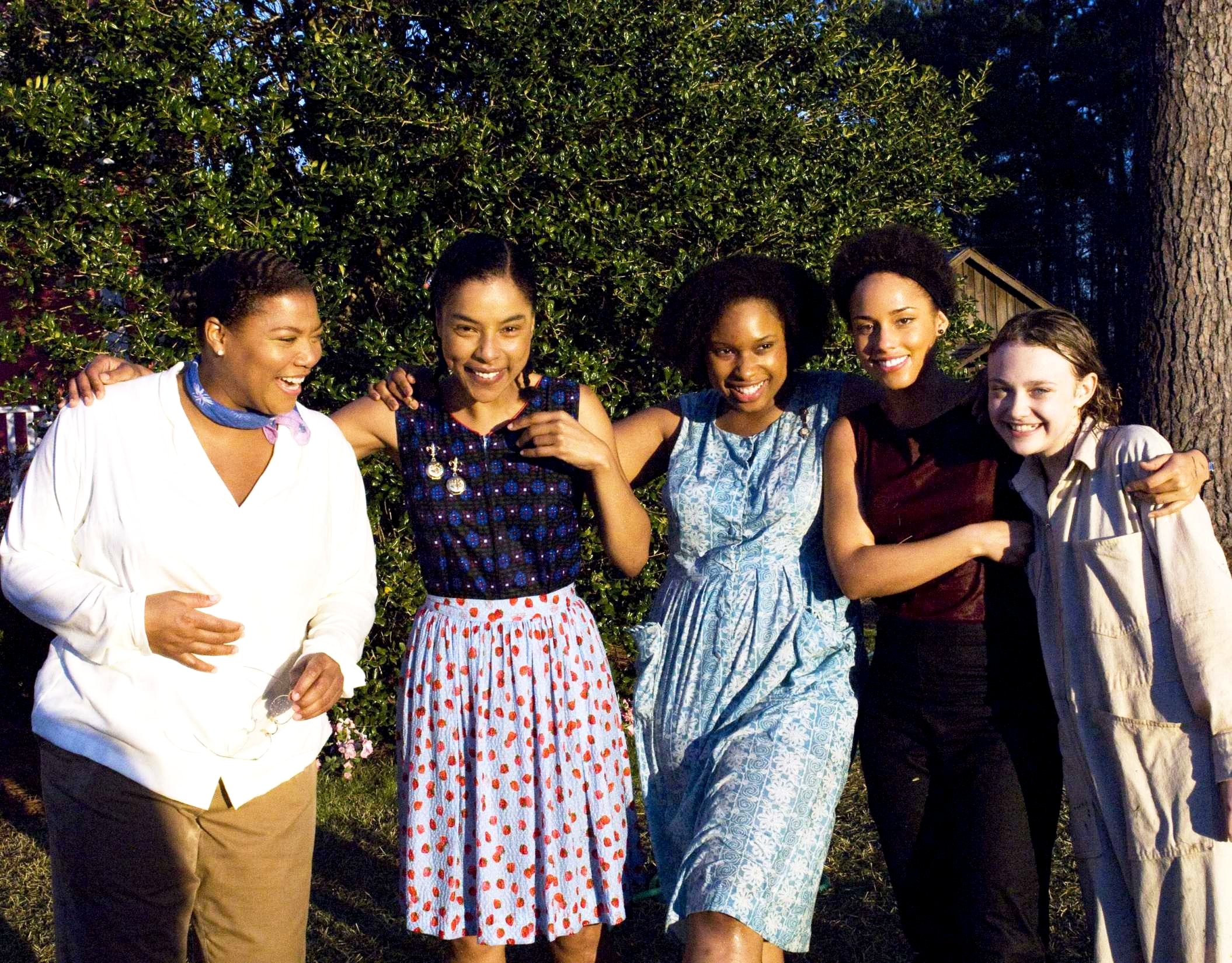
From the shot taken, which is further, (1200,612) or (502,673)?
(502,673)

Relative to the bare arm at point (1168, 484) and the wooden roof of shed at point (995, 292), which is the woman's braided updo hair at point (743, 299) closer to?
the bare arm at point (1168, 484)

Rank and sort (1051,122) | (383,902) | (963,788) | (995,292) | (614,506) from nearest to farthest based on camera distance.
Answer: (963,788) → (614,506) → (383,902) → (995,292) → (1051,122)

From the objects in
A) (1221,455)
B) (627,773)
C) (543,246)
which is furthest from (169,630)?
(1221,455)

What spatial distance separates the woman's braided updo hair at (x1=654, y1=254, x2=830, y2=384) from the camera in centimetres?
338

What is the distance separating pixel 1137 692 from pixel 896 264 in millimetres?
1226

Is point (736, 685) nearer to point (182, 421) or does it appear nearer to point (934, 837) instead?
point (934, 837)

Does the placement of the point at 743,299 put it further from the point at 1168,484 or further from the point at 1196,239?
the point at 1196,239

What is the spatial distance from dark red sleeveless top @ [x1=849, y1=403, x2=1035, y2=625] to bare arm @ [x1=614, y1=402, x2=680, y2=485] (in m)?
0.67

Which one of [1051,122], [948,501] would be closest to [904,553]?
[948,501]

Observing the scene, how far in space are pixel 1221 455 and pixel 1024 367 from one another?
4.56 m

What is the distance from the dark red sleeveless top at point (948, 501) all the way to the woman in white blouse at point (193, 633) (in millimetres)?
1348

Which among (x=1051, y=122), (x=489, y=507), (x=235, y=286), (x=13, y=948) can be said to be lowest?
(x=13, y=948)

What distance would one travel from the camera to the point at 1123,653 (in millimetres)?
2682

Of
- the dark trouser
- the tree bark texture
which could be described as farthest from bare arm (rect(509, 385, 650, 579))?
the tree bark texture
